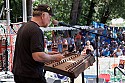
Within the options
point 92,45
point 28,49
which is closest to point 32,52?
point 28,49

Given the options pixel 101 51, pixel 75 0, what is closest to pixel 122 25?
pixel 75 0

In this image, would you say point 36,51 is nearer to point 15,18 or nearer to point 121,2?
point 15,18

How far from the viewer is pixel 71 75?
8.41ft

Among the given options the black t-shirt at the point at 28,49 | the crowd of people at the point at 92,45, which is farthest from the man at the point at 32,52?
the crowd of people at the point at 92,45

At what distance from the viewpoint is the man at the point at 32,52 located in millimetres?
2469

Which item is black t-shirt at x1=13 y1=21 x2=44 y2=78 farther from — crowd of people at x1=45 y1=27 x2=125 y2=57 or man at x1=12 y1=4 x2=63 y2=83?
crowd of people at x1=45 y1=27 x2=125 y2=57

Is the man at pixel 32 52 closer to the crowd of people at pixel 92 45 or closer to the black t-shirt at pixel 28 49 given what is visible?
the black t-shirt at pixel 28 49

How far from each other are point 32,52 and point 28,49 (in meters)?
0.07

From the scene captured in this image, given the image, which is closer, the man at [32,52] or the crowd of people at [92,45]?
the man at [32,52]

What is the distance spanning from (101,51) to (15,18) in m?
6.99

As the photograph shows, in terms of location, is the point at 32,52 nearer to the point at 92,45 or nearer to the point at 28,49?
the point at 28,49

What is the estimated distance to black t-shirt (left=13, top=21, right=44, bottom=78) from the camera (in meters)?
2.47

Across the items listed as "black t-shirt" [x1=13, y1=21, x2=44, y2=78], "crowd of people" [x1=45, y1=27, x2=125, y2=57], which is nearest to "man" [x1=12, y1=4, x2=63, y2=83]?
"black t-shirt" [x1=13, y1=21, x2=44, y2=78]

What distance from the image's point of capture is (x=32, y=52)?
2477 mm
